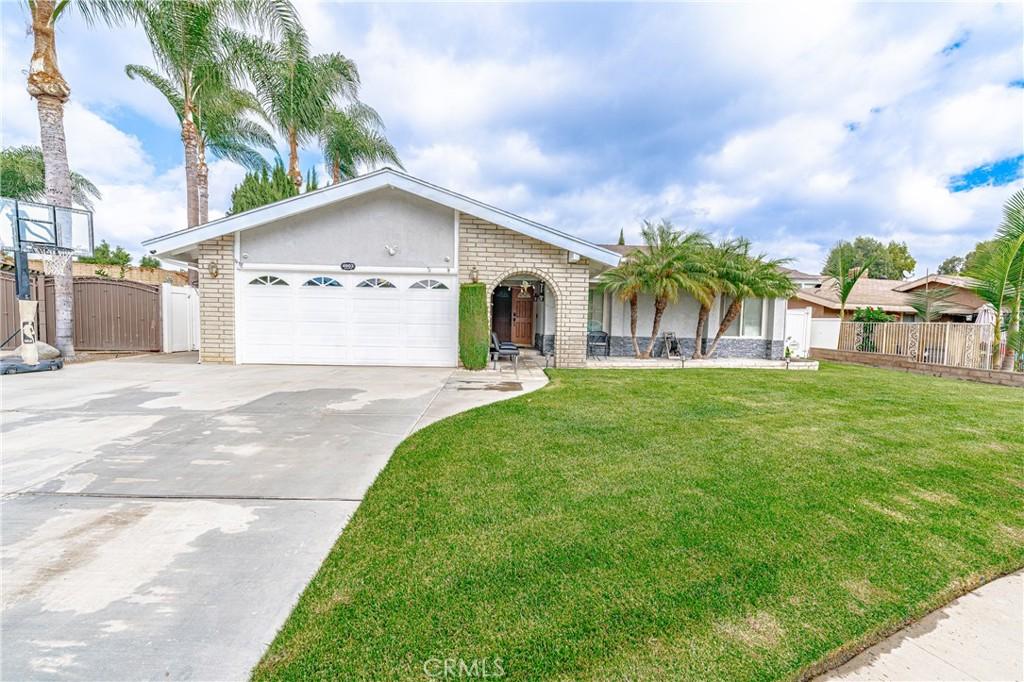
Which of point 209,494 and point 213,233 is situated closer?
point 209,494

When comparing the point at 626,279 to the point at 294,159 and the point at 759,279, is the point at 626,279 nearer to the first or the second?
the point at 759,279

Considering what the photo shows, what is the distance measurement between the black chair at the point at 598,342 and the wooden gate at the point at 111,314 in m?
13.8

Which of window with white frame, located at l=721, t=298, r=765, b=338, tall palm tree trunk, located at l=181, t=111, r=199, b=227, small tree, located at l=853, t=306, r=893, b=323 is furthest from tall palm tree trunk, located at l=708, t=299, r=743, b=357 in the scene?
tall palm tree trunk, located at l=181, t=111, r=199, b=227

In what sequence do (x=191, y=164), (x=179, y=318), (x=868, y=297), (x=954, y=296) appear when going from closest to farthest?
(x=179, y=318)
(x=191, y=164)
(x=954, y=296)
(x=868, y=297)

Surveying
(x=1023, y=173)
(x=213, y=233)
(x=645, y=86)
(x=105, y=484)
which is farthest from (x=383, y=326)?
(x=1023, y=173)

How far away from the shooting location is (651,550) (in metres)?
2.62

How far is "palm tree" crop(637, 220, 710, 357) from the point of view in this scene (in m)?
11.8

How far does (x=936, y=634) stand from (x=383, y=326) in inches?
426

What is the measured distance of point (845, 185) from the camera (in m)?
23.1

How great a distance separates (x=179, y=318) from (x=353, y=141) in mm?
10693

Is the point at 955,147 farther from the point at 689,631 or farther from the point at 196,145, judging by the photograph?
the point at 196,145

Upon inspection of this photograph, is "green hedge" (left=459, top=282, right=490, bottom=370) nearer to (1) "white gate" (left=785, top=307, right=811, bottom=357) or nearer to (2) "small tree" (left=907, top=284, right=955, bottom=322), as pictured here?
(1) "white gate" (left=785, top=307, right=811, bottom=357)

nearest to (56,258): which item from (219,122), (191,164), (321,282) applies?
(191,164)

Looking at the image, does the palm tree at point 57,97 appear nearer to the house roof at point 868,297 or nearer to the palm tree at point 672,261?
the palm tree at point 672,261
